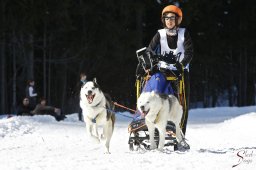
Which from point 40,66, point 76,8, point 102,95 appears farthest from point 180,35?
point 40,66

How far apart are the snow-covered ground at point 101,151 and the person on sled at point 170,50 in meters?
0.90

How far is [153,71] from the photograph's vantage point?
23.2 ft

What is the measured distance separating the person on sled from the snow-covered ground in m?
0.90

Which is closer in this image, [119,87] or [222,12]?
[119,87]

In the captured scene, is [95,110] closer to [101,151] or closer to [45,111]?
[101,151]

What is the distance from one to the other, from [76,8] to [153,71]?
59.1ft

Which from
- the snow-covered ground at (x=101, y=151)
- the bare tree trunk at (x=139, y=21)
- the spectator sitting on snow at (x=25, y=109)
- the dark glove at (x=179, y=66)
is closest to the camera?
the snow-covered ground at (x=101, y=151)

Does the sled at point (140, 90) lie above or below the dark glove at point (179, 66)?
below

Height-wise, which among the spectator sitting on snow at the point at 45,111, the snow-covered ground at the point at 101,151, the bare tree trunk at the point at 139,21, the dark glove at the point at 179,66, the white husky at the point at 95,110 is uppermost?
the bare tree trunk at the point at 139,21

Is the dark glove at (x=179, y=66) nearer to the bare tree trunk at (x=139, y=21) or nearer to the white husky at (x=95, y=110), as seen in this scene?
the white husky at (x=95, y=110)

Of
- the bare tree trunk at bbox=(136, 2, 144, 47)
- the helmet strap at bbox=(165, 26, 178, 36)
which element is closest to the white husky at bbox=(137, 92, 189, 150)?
the helmet strap at bbox=(165, 26, 178, 36)

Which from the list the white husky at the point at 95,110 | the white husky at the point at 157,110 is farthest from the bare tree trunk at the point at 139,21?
the white husky at the point at 157,110

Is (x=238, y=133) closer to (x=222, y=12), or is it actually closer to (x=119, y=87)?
(x=119, y=87)

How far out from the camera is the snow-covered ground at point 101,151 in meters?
5.43
